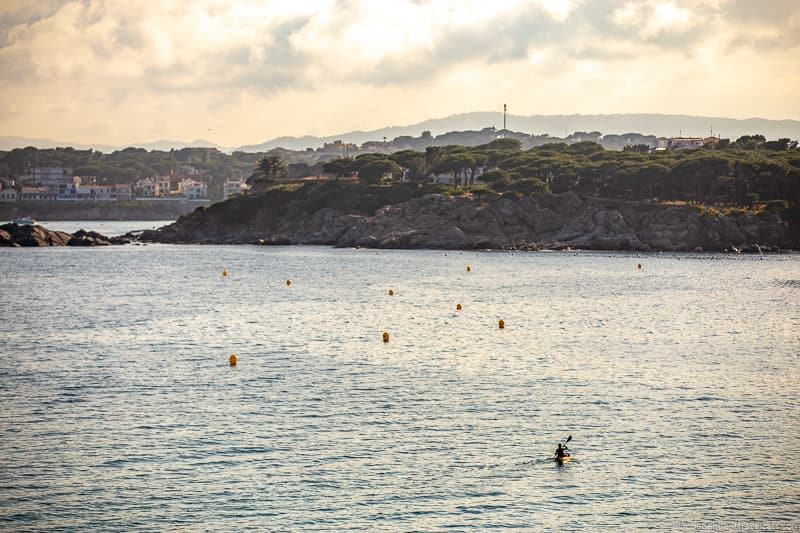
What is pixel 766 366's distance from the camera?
59.7 meters

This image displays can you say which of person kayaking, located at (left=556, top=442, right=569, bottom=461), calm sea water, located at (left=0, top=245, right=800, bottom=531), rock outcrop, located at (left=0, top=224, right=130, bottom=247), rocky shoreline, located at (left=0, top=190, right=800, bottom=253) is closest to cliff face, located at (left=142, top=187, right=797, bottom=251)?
rocky shoreline, located at (left=0, top=190, right=800, bottom=253)

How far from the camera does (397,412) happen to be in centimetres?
4728

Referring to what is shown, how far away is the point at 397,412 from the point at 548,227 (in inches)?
5319

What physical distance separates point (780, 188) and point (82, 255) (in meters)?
122

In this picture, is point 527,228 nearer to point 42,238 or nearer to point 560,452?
point 42,238

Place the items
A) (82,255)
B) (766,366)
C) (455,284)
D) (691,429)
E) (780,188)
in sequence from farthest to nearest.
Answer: (780,188) → (82,255) → (455,284) → (766,366) → (691,429)

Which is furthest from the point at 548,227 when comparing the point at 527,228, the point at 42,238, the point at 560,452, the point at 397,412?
the point at 560,452

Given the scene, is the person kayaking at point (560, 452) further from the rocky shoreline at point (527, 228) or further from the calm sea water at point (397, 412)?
the rocky shoreline at point (527, 228)

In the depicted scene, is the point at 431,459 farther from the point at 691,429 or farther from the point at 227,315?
the point at 227,315

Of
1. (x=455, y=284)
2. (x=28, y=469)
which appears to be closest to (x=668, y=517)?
(x=28, y=469)

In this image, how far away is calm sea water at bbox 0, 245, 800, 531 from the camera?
1375 inches

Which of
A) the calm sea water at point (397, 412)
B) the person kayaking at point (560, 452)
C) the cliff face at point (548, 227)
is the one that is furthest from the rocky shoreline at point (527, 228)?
the person kayaking at point (560, 452)

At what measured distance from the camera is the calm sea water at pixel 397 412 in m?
34.9

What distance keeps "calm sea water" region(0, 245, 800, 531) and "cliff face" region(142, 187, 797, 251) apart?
243 feet
